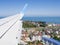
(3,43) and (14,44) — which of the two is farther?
(14,44)

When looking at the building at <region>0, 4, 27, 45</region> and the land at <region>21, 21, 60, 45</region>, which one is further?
the land at <region>21, 21, 60, 45</region>

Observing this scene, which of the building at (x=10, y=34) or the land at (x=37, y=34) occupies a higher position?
the building at (x=10, y=34)

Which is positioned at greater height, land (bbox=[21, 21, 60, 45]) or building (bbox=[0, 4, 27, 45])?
building (bbox=[0, 4, 27, 45])

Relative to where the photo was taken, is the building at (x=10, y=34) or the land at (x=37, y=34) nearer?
the building at (x=10, y=34)

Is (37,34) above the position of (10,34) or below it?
below

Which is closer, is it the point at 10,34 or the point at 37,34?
the point at 10,34
